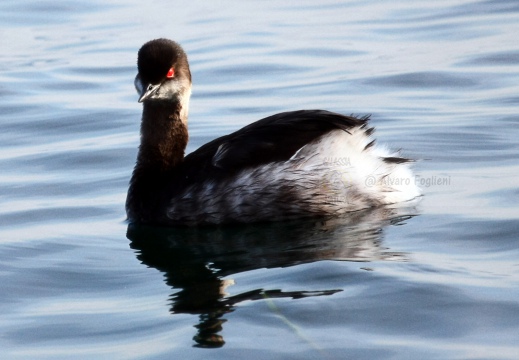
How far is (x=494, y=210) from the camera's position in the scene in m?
7.83

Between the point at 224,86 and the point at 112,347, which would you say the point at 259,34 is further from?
the point at 112,347

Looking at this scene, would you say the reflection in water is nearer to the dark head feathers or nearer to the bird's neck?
the bird's neck

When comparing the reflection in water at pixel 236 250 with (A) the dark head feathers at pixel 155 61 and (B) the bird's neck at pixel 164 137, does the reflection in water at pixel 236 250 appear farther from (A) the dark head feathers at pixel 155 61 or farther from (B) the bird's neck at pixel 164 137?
(A) the dark head feathers at pixel 155 61

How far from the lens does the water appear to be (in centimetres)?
577

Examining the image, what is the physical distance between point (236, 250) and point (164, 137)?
1.45 meters

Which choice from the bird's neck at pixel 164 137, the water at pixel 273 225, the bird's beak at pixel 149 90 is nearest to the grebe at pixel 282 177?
the bird's beak at pixel 149 90

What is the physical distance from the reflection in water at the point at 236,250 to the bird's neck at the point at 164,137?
0.55 meters

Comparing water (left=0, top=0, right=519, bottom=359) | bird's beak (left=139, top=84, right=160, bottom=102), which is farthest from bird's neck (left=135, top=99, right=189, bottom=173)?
water (left=0, top=0, right=519, bottom=359)

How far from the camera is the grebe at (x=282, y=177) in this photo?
7809 mm

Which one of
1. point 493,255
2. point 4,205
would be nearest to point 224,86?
point 4,205

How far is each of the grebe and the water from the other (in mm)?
148

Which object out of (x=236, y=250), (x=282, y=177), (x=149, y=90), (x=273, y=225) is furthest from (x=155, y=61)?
(x=236, y=250)

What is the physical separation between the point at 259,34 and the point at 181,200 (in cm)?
778

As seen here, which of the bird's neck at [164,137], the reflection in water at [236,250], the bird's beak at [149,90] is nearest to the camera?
the reflection in water at [236,250]
